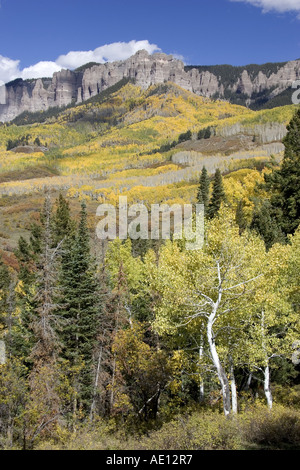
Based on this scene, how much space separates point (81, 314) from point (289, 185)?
2708 centimetres

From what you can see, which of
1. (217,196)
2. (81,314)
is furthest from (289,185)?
(81,314)

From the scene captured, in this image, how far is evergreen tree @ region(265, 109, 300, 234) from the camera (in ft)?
118

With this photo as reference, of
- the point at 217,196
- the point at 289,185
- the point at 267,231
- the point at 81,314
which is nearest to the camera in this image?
the point at 81,314

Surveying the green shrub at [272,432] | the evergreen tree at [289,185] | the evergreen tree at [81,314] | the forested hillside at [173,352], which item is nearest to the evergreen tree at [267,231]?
the forested hillside at [173,352]

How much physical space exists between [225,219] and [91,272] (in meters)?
15.0

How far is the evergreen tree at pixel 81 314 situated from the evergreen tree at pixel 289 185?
21689 millimetres

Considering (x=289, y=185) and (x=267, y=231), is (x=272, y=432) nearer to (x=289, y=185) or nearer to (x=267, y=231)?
(x=267, y=231)

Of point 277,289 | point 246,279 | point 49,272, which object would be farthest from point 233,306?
point 49,272

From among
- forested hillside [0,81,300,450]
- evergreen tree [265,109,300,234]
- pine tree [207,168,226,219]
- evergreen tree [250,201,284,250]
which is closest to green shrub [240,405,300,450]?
forested hillside [0,81,300,450]

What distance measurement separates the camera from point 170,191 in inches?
6594

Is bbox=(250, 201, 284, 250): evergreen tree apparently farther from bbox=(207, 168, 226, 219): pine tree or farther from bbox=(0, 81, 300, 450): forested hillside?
bbox=(207, 168, 226, 219): pine tree

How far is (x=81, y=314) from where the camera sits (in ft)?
85.4

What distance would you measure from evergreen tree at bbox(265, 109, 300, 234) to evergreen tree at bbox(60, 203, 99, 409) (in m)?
21.7
